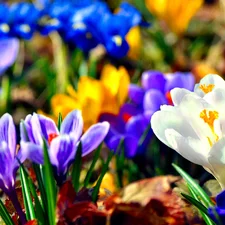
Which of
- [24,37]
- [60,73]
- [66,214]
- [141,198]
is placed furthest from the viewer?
[60,73]

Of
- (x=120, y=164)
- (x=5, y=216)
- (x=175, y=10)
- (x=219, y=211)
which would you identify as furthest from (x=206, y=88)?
(x=175, y=10)

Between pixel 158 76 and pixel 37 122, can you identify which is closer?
pixel 37 122

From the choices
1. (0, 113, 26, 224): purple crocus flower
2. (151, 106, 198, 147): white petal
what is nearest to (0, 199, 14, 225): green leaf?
(0, 113, 26, 224): purple crocus flower

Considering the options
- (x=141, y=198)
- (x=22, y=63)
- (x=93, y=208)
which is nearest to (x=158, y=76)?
(x=141, y=198)

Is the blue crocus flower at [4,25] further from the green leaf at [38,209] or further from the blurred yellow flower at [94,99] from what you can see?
the green leaf at [38,209]

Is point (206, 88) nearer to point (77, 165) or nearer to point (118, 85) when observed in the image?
point (77, 165)

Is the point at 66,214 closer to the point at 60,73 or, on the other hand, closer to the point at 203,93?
the point at 203,93
